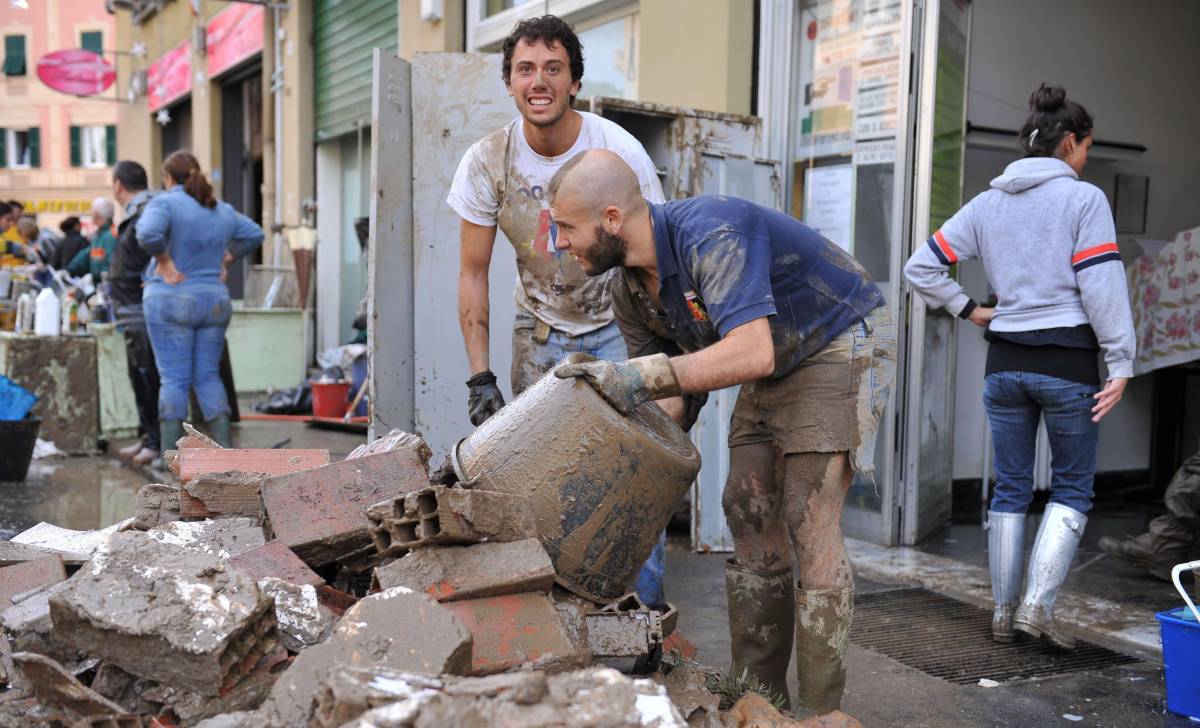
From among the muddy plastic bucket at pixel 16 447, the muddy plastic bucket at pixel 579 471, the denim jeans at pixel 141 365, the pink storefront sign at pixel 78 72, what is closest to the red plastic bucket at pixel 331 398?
the denim jeans at pixel 141 365

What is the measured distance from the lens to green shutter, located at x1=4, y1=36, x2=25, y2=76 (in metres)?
41.8

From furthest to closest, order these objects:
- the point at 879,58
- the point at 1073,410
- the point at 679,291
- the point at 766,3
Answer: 1. the point at 766,3
2. the point at 879,58
3. the point at 1073,410
4. the point at 679,291

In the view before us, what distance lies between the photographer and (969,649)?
4.23 meters

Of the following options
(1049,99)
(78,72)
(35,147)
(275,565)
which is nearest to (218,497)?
(275,565)

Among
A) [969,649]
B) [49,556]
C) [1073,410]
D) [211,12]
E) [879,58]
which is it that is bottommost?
[969,649]

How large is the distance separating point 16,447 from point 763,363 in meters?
6.30

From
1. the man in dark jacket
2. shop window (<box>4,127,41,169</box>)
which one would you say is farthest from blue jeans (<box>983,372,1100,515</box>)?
shop window (<box>4,127,41,169</box>)

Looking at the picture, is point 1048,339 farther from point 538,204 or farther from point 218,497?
point 218,497

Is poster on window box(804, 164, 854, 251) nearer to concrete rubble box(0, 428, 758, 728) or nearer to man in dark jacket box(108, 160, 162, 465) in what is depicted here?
concrete rubble box(0, 428, 758, 728)

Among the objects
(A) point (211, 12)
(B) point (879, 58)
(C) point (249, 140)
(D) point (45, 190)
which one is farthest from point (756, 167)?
(D) point (45, 190)

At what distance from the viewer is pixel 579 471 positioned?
2826 millimetres

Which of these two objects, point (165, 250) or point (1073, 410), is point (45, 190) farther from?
point (1073, 410)

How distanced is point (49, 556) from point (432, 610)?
5.19 feet

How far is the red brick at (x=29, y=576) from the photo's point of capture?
123 inches
